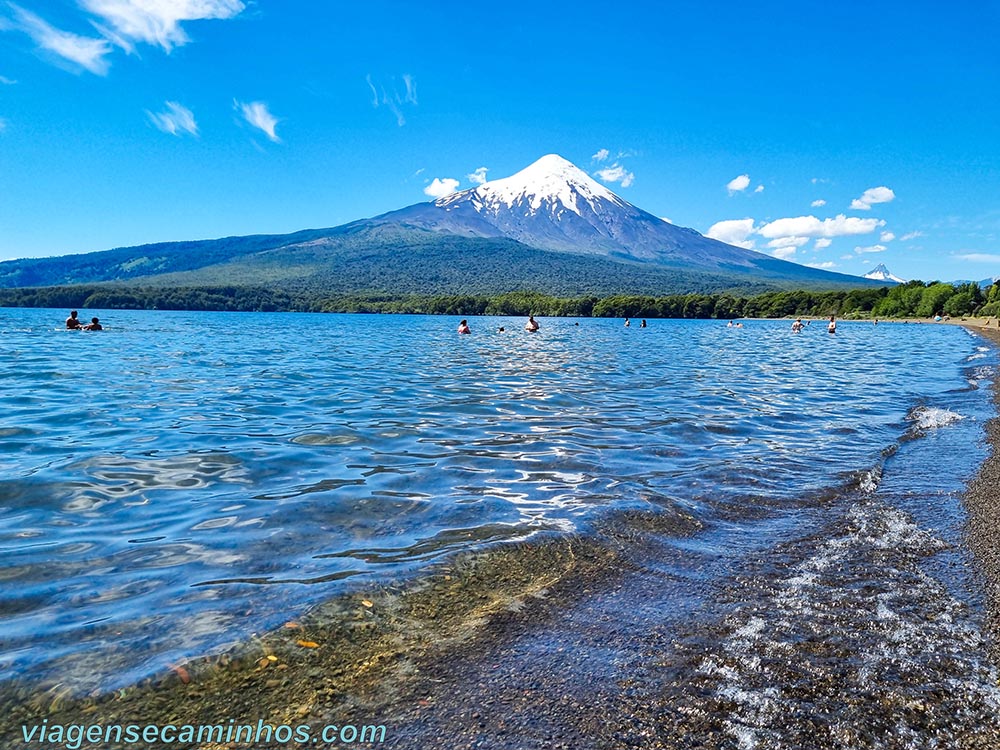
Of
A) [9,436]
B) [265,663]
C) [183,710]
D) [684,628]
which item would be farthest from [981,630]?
[9,436]

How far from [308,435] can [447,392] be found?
6.06 metres

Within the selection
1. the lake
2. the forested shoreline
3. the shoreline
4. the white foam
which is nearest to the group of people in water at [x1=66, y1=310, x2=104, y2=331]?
the lake

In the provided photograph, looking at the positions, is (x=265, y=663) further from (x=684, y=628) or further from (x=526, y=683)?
(x=684, y=628)

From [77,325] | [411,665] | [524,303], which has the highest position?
[411,665]

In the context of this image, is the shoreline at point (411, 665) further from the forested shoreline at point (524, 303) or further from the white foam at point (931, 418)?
the forested shoreline at point (524, 303)

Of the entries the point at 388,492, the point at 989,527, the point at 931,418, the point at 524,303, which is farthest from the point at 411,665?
the point at 524,303

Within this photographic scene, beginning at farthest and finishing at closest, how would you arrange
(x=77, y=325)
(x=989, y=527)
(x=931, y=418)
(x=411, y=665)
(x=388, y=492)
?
1. (x=77, y=325)
2. (x=931, y=418)
3. (x=388, y=492)
4. (x=989, y=527)
5. (x=411, y=665)

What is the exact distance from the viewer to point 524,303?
158125 millimetres

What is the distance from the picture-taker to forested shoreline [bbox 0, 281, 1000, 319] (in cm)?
13900

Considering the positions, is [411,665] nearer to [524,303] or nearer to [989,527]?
[989,527]

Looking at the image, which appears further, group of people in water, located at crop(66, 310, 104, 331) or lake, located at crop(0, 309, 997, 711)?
group of people in water, located at crop(66, 310, 104, 331)

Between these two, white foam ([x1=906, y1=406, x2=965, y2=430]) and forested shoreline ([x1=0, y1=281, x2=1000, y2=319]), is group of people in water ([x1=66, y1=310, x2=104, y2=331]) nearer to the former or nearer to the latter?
white foam ([x1=906, y1=406, x2=965, y2=430])

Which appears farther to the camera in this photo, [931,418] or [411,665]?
[931,418]

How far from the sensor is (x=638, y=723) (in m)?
2.93
